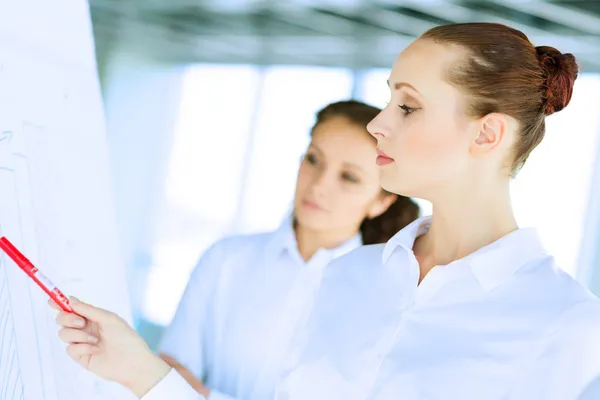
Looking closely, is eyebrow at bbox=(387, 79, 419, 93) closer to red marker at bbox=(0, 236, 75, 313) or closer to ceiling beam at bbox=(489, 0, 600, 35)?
red marker at bbox=(0, 236, 75, 313)

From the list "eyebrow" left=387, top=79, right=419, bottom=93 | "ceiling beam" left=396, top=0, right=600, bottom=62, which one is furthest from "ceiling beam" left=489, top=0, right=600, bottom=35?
"eyebrow" left=387, top=79, right=419, bottom=93

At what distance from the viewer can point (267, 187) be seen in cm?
813

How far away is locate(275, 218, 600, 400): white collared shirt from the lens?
1.04 meters

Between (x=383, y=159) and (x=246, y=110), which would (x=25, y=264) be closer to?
(x=383, y=159)

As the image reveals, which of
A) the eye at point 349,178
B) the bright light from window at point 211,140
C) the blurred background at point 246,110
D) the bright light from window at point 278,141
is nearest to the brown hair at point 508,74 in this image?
the eye at point 349,178

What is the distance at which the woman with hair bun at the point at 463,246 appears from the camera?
1.12m

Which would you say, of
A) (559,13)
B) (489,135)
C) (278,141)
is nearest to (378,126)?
(489,135)

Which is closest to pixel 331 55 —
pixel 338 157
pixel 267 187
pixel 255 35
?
pixel 255 35

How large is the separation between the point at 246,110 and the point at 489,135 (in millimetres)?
7376

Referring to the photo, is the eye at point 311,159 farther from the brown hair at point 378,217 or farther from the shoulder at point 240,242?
the shoulder at point 240,242

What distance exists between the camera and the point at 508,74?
3.83 feet

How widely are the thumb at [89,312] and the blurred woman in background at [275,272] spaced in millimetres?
792

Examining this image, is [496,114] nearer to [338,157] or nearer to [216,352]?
[338,157]

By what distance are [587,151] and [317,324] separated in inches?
189
